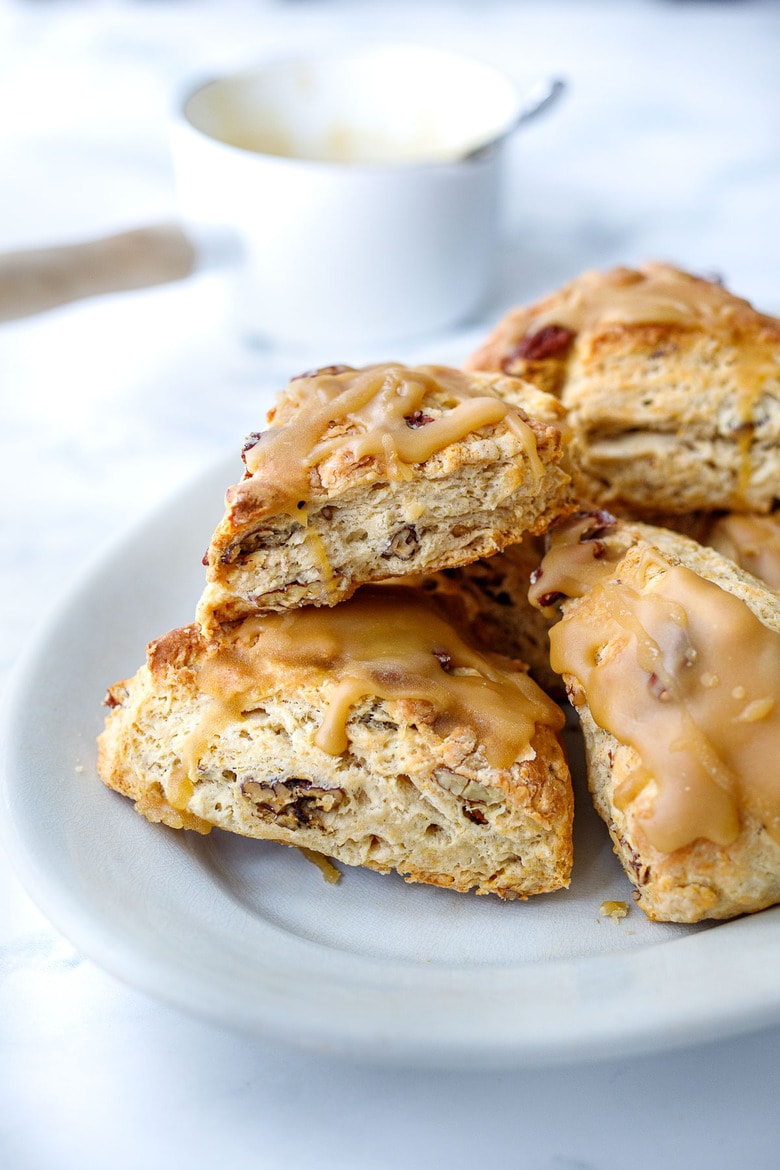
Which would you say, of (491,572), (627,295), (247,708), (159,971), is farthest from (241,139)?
(159,971)

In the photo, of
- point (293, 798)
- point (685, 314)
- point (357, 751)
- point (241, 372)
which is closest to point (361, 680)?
point (357, 751)

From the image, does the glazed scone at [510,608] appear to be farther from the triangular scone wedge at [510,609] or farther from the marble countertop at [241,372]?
the marble countertop at [241,372]

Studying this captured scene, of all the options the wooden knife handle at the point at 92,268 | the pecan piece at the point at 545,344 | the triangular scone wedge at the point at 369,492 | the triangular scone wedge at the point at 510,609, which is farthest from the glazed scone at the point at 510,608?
the wooden knife handle at the point at 92,268

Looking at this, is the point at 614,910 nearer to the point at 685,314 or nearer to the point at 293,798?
the point at 293,798

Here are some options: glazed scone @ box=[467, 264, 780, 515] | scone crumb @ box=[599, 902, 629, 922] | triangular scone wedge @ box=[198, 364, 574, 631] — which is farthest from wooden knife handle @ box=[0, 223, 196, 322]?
scone crumb @ box=[599, 902, 629, 922]

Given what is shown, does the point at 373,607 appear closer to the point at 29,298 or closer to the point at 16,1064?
the point at 16,1064
